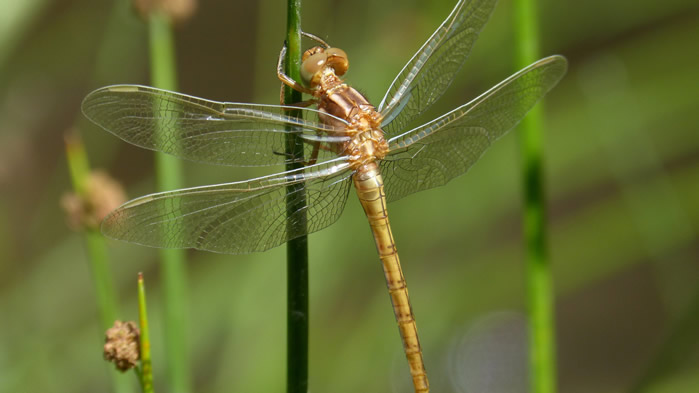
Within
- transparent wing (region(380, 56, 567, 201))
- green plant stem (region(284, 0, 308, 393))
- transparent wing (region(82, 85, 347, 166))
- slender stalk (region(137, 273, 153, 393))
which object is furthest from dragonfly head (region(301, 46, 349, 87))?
slender stalk (region(137, 273, 153, 393))

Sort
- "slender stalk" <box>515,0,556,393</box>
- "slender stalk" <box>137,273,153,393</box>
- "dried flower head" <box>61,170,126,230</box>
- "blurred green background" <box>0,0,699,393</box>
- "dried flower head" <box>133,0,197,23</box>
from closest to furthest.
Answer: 1. "slender stalk" <box>137,273,153,393</box>
2. "slender stalk" <box>515,0,556,393</box>
3. "dried flower head" <box>61,170,126,230</box>
4. "dried flower head" <box>133,0,197,23</box>
5. "blurred green background" <box>0,0,699,393</box>

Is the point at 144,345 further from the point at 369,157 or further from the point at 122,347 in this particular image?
the point at 369,157

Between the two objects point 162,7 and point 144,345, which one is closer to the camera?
point 144,345

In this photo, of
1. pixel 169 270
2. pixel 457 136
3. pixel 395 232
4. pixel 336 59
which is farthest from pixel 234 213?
pixel 395 232

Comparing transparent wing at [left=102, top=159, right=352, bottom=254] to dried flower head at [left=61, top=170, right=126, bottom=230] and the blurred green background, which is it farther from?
the blurred green background

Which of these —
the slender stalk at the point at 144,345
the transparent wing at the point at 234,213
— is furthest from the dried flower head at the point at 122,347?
the transparent wing at the point at 234,213

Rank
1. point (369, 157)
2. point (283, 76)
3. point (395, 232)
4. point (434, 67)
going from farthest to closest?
point (395, 232), point (434, 67), point (369, 157), point (283, 76)
